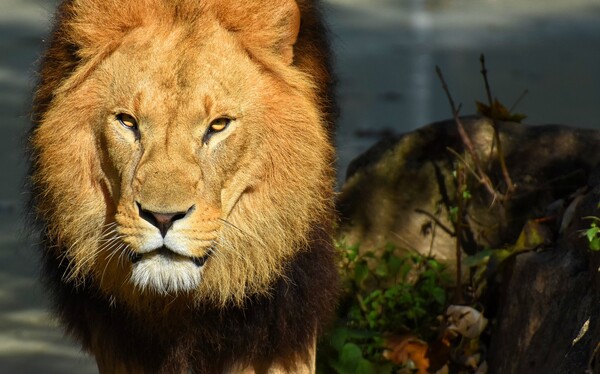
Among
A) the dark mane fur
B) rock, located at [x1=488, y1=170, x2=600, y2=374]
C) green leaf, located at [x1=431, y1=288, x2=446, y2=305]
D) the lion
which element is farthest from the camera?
green leaf, located at [x1=431, y1=288, x2=446, y2=305]

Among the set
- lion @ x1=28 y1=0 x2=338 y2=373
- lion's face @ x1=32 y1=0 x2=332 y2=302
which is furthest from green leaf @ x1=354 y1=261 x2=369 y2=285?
lion's face @ x1=32 y1=0 x2=332 y2=302

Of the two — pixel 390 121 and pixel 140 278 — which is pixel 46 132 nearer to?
pixel 140 278

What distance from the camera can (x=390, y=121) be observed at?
846 centimetres

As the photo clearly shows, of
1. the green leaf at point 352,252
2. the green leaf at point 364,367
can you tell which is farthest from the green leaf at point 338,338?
the green leaf at point 352,252

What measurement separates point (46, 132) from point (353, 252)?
5.69 ft

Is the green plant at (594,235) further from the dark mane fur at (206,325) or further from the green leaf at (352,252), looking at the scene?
the green leaf at (352,252)

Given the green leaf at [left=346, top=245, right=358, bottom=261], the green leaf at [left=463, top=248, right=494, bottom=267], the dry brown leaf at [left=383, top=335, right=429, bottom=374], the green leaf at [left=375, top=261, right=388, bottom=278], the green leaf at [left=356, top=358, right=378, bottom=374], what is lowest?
the dry brown leaf at [left=383, top=335, right=429, bottom=374]

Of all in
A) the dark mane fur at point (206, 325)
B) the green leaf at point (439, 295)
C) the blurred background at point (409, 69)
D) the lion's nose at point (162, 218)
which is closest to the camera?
the lion's nose at point (162, 218)

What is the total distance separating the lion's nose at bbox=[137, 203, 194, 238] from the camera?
3537mm

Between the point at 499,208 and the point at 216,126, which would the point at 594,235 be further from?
the point at 499,208

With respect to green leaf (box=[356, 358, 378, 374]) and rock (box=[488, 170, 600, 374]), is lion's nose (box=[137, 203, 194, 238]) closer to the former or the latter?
rock (box=[488, 170, 600, 374])

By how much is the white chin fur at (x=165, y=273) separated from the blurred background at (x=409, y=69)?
2.14m

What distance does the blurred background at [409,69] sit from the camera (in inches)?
268

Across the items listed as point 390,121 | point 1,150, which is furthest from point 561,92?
point 1,150
